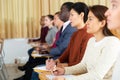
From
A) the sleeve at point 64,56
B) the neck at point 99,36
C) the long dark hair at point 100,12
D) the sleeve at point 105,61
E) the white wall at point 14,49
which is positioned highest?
the long dark hair at point 100,12

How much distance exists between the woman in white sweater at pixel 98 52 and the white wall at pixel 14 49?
4.30 meters

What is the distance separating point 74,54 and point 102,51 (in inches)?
32.8

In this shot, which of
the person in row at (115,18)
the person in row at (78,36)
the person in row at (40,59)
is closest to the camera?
the person in row at (115,18)

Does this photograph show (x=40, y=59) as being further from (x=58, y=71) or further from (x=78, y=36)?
(x=58, y=71)

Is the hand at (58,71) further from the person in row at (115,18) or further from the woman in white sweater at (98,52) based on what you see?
A: the person in row at (115,18)

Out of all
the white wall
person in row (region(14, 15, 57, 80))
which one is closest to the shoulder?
person in row (region(14, 15, 57, 80))

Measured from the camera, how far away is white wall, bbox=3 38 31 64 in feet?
22.4

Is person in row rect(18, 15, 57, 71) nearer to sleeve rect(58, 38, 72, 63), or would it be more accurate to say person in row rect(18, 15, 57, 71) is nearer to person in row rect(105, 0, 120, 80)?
sleeve rect(58, 38, 72, 63)

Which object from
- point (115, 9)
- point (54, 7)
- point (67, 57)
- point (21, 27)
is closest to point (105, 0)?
point (54, 7)

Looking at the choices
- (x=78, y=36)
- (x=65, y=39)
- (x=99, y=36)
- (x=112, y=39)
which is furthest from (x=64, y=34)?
(x=112, y=39)

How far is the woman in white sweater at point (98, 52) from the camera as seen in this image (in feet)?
7.29

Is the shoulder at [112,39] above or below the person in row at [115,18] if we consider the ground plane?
below

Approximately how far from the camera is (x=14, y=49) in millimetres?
6891

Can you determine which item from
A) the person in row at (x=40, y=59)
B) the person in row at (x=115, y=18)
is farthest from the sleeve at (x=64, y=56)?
the person in row at (x=115, y=18)
